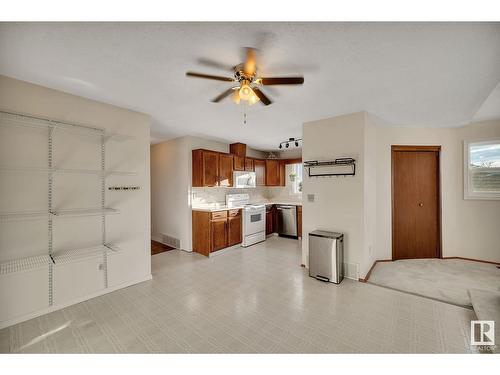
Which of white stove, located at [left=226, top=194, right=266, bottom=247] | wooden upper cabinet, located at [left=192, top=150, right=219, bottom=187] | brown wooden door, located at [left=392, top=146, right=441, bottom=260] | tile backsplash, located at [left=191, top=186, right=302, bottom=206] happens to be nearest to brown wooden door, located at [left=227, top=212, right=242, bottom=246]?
white stove, located at [left=226, top=194, right=266, bottom=247]

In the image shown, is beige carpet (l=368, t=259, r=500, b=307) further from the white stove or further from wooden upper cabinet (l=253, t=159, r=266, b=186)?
wooden upper cabinet (l=253, t=159, r=266, b=186)

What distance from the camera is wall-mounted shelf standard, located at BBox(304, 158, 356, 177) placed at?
2.95 m

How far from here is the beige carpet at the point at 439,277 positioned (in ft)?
8.53

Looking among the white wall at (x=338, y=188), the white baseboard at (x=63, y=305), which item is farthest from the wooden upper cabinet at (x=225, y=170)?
the white baseboard at (x=63, y=305)

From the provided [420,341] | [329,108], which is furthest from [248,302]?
[329,108]

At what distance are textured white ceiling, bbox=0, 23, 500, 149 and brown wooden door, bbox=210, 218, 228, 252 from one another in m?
2.15

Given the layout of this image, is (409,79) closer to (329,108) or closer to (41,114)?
(329,108)

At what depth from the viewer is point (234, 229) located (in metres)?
4.54

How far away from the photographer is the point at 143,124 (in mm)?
3004

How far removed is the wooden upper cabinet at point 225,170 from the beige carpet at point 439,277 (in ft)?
10.2

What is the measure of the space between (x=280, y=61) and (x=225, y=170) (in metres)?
3.15

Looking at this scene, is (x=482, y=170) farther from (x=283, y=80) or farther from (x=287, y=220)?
(x=283, y=80)
